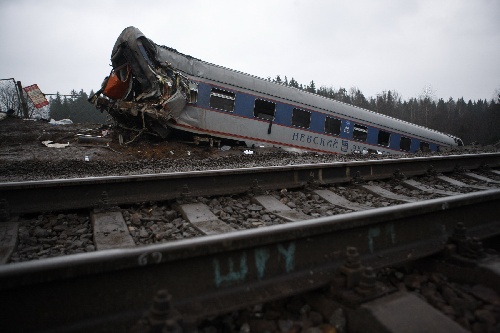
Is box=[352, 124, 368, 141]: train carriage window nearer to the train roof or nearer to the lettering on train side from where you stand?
the train roof

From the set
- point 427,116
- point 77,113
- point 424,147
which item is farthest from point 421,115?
point 77,113

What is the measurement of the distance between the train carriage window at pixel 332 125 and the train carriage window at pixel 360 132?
824 mm

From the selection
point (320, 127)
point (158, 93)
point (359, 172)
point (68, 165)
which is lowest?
point (68, 165)

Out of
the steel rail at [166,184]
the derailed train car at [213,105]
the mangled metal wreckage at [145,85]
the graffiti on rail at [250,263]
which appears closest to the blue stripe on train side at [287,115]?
the derailed train car at [213,105]

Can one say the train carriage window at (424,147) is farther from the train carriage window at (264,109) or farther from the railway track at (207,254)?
the railway track at (207,254)

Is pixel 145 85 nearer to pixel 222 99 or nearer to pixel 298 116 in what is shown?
pixel 222 99

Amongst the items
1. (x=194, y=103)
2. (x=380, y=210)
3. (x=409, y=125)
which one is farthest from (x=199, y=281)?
(x=409, y=125)

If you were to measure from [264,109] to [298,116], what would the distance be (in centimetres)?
147

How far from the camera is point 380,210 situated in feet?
7.74

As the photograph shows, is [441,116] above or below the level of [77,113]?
above

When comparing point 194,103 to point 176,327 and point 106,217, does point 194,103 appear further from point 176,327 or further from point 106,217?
point 176,327

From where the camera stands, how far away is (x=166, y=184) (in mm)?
4004

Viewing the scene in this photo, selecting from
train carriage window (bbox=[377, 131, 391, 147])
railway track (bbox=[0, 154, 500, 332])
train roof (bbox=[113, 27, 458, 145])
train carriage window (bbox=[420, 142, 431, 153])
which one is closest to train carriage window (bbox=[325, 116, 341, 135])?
train roof (bbox=[113, 27, 458, 145])

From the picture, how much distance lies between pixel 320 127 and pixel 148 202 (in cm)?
921
